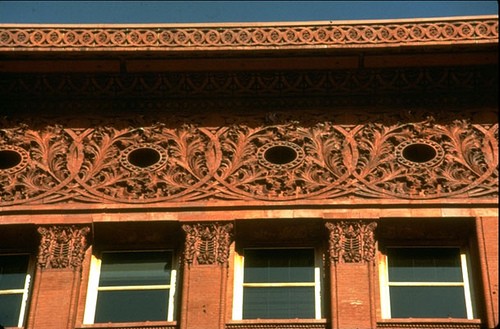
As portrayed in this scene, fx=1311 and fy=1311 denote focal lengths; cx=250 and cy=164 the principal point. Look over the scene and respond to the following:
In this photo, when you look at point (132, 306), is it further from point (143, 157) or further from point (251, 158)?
point (251, 158)

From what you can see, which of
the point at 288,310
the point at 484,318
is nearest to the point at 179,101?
the point at 288,310

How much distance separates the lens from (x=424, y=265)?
17.5 m

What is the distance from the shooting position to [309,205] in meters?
17.6

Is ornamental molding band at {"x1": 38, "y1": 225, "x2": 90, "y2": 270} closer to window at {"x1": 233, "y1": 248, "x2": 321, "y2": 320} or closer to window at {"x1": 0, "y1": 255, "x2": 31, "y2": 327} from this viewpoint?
window at {"x1": 0, "y1": 255, "x2": 31, "y2": 327}

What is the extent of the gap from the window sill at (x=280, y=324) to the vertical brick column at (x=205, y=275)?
26cm

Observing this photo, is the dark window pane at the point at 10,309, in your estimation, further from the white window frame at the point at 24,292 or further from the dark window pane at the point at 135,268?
the dark window pane at the point at 135,268

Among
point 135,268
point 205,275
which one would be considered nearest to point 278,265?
point 205,275

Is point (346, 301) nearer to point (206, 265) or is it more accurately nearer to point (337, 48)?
point (206, 265)

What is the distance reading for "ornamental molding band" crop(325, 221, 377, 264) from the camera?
17.0m

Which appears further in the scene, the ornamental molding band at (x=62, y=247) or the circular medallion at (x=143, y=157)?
the circular medallion at (x=143, y=157)

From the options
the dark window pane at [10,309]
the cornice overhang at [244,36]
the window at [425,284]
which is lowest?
the dark window pane at [10,309]

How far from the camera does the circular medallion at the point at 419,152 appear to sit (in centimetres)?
1811

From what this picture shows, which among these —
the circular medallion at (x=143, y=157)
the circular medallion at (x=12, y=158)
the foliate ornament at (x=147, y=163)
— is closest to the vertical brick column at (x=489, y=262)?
the foliate ornament at (x=147, y=163)

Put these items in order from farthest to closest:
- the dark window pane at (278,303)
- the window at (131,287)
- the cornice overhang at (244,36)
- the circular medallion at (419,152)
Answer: the cornice overhang at (244,36) < the circular medallion at (419,152) < the window at (131,287) < the dark window pane at (278,303)
